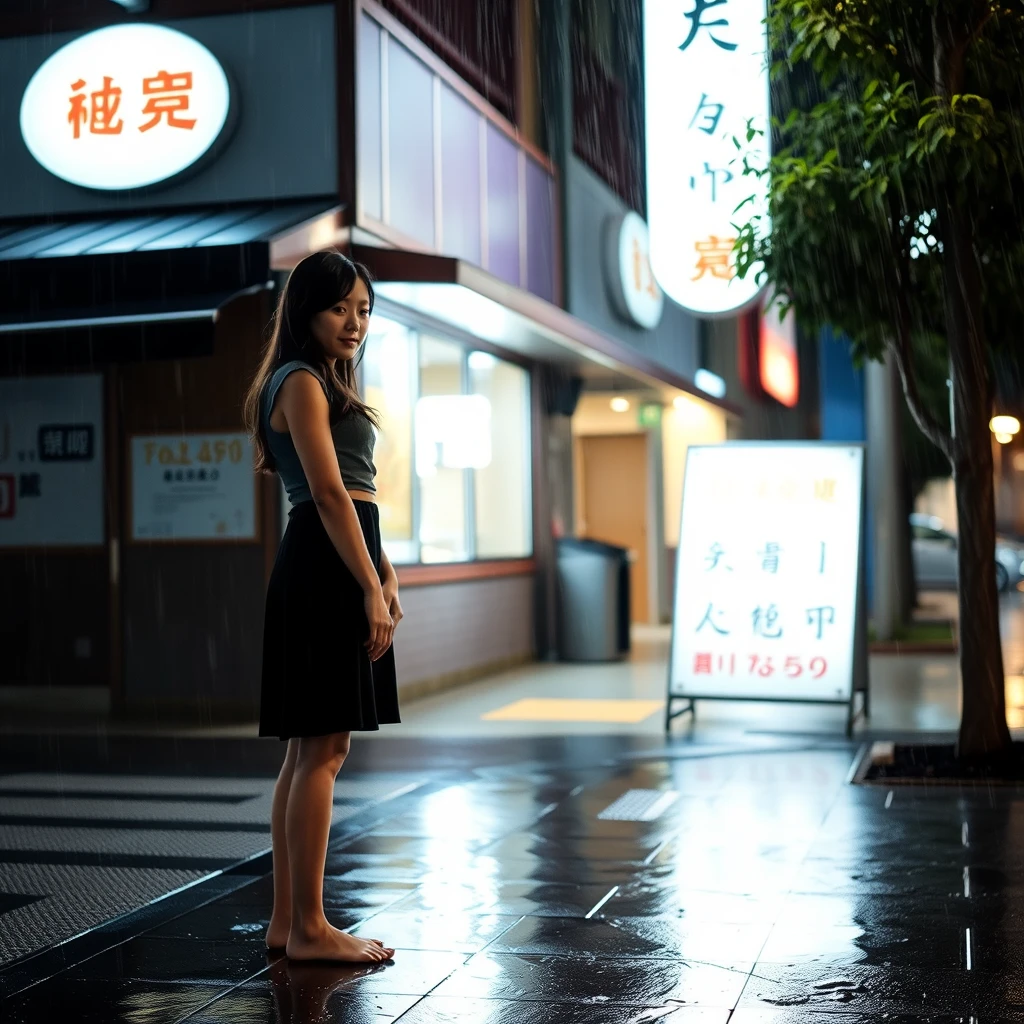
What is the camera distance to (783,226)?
736cm

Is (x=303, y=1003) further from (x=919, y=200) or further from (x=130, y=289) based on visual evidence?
(x=130, y=289)

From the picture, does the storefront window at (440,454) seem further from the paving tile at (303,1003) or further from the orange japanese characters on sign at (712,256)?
the paving tile at (303,1003)

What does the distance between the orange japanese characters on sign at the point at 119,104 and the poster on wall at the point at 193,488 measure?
83.9 inches

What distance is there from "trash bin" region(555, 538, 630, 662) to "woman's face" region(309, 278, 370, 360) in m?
10.6

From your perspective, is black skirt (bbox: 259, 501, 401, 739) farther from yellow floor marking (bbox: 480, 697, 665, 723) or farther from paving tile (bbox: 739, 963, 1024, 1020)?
yellow floor marking (bbox: 480, 697, 665, 723)

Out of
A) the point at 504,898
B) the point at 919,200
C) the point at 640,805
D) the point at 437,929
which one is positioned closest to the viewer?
the point at 437,929

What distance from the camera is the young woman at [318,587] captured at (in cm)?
383

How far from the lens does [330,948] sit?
3953mm

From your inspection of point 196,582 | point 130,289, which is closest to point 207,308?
point 130,289

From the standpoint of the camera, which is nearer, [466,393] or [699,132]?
[699,132]

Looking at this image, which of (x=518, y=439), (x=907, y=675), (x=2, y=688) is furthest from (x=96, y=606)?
(x=907, y=675)

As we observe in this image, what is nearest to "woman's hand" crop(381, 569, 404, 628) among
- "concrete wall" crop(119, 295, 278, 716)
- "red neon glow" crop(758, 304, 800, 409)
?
"concrete wall" crop(119, 295, 278, 716)

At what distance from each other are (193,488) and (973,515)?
5124mm

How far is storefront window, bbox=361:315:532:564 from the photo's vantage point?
10984 mm
